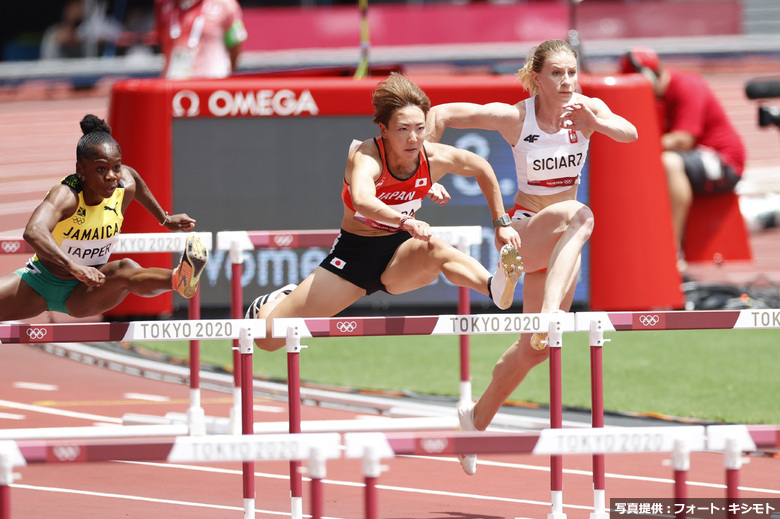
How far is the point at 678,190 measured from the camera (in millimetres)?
12180

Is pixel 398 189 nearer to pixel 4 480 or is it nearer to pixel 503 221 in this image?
pixel 503 221

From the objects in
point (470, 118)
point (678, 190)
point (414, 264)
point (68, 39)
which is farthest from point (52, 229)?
point (68, 39)

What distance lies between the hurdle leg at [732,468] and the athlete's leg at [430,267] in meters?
1.94

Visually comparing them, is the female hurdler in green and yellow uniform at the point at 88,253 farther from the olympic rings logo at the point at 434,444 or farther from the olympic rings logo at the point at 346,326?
the olympic rings logo at the point at 434,444

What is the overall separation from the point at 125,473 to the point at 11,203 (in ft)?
42.6

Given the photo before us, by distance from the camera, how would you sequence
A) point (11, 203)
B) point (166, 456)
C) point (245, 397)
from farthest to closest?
1. point (11, 203)
2. point (245, 397)
3. point (166, 456)

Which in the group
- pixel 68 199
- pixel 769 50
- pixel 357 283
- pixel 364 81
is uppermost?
pixel 769 50

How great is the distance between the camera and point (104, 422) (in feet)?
29.1

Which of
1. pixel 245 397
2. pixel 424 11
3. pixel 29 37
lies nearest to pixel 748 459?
pixel 245 397

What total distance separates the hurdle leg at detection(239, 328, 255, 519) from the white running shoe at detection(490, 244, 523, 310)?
1218 millimetres

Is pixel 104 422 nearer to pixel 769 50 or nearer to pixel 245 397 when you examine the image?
pixel 245 397

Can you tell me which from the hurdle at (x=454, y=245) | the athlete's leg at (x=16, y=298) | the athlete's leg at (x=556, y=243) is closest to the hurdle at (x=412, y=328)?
the athlete's leg at (x=556, y=243)

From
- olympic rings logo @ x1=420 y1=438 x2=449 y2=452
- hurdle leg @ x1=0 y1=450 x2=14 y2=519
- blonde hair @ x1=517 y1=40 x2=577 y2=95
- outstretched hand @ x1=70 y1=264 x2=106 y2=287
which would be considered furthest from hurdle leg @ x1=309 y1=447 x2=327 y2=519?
blonde hair @ x1=517 y1=40 x2=577 y2=95

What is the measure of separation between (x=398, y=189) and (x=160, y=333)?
4.60 feet
